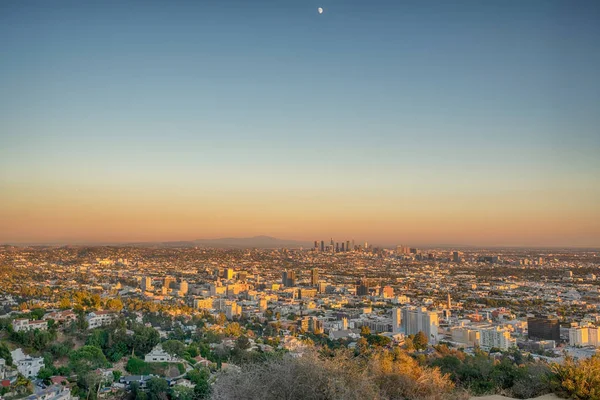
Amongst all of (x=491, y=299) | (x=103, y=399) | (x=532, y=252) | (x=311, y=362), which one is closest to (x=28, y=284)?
(x=103, y=399)

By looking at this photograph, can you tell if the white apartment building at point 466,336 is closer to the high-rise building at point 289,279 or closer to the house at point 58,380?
the house at point 58,380

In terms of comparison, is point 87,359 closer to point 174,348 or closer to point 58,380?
point 58,380

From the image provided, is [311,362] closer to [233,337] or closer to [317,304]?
[233,337]

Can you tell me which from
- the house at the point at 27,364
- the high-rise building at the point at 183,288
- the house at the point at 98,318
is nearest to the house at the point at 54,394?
the house at the point at 27,364

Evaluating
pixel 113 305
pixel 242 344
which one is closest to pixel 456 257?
pixel 113 305

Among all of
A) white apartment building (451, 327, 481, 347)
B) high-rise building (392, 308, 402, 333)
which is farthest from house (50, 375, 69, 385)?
high-rise building (392, 308, 402, 333)
